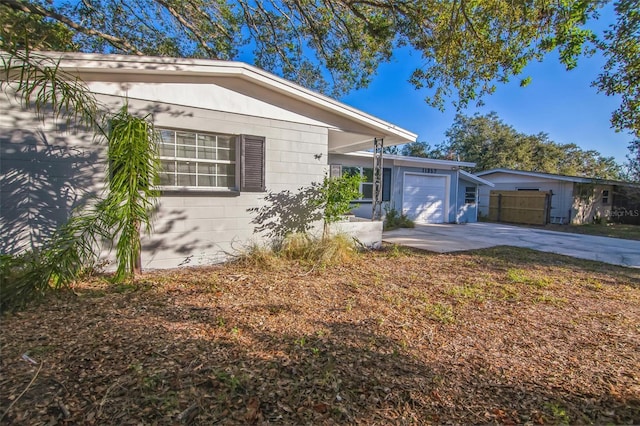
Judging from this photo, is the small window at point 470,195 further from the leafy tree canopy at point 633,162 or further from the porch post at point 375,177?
the porch post at point 375,177

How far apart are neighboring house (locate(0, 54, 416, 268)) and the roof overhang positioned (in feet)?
0.05

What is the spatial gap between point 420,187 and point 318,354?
41.9ft

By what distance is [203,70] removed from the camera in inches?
205

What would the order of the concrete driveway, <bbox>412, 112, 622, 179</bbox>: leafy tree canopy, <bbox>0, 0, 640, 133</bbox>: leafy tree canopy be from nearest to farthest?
<bbox>0, 0, 640, 133</bbox>: leafy tree canopy
the concrete driveway
<bbox>412, 112, 622, 179</bbox>: leafy tree canopy

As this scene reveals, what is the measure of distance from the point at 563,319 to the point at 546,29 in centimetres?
632

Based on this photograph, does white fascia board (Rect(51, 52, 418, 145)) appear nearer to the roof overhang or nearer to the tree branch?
the roof overhang

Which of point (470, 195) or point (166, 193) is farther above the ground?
point (470, 195)

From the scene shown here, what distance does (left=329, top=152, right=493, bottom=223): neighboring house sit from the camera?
12.8 metres

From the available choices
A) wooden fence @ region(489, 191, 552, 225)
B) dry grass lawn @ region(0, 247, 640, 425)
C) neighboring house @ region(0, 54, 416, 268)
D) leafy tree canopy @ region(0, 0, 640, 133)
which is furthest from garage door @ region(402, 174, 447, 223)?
dry grass lawn @ region(0, 247, 640, 425)

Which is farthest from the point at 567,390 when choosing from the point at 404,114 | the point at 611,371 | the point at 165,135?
the point at 404,114

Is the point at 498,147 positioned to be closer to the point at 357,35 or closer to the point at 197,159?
the point at 357,35

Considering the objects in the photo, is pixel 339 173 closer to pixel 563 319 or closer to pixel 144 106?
pixel 144 106

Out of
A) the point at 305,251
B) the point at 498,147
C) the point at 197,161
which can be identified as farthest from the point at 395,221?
the point at 498,147

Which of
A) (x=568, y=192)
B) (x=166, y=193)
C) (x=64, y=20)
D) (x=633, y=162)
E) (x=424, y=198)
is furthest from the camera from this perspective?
(x=568, y=192)
